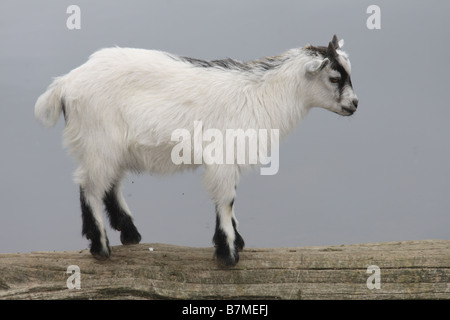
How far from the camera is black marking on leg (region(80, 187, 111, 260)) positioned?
7148 mm

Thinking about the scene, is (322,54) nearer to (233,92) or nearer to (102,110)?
(233,92)

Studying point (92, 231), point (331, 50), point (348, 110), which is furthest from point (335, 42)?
point (92, 231)

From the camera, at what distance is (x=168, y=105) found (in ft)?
23.0

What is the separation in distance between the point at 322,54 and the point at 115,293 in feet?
10.0

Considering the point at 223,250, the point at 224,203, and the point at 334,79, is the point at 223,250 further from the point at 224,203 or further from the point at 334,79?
the point at 334,79

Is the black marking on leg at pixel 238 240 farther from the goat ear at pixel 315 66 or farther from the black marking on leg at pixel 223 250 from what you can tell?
the goat ear at pixel 315 66

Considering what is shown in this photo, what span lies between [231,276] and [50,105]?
2.44m

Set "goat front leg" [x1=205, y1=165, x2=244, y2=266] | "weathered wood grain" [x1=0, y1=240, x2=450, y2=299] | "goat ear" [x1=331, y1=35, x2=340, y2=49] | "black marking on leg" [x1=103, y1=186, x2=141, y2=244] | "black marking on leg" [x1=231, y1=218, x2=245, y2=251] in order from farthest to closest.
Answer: "black marking on leg" [x1=103, y1=186, x2=141, y2=244] → "black marking on leg" [x1=231, y1=218, x2=245, y2=251] → "goat ear" [x1=331, y1=35, x2=340, y2=49] → "weathered wood grain" [x1=0, y1=240, x2=450, y2=299] → "goat front leg" [x1=205, y1=165, x2=244, y2=266]

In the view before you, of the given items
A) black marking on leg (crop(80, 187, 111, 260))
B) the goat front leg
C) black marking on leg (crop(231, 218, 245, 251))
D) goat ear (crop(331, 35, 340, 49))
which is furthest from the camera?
black marking on leg (crop(231, 218, 245, 251))

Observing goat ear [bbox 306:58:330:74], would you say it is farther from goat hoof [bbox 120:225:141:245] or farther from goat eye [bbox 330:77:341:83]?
goat hoof [bbox 120:225:141:245]

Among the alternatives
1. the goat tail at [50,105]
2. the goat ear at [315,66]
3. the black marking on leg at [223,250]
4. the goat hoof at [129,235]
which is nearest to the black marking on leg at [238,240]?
the black marking on leg at [223,250]

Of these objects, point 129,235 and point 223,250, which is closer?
point 223,250

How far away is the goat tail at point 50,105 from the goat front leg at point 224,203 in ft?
5.32

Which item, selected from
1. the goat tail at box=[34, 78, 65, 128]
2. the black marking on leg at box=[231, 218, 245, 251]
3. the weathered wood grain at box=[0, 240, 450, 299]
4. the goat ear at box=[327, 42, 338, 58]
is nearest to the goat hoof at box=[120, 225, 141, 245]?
the weathered wood grain at box=[0, 240, 450, 299]
